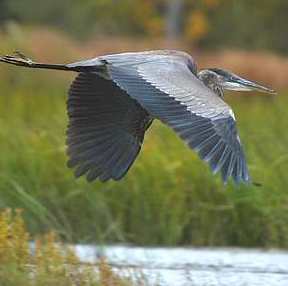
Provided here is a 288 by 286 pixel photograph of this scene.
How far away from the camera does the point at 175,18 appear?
28.6 meters

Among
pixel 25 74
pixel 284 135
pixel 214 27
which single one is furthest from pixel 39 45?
pixel 214 27

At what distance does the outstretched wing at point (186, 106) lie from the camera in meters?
4.47

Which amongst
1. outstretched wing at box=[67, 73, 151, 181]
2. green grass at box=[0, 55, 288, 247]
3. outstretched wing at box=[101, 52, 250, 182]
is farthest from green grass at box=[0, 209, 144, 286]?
green grass at box=[0, 55, 288, 247]

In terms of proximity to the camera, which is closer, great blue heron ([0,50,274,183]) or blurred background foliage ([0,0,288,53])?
great blue heron ([0,50,274,183])

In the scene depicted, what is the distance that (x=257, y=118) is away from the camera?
9211mm

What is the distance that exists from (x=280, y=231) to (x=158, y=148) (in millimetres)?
1015

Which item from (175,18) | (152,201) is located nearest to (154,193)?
(152,201)

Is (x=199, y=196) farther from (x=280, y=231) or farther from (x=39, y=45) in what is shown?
(x=39, y=45)

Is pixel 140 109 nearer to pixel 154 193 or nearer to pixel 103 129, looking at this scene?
pixel 103 129

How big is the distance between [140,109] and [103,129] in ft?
0.67

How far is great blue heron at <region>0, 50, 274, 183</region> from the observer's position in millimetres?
4520

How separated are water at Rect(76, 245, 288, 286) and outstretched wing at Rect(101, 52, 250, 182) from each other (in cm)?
94

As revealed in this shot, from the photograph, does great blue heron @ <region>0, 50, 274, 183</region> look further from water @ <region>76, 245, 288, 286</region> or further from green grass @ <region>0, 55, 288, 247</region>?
green grass @ <region>0, 55, 288, 247</region>

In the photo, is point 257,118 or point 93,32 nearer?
point 257,118
